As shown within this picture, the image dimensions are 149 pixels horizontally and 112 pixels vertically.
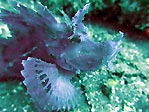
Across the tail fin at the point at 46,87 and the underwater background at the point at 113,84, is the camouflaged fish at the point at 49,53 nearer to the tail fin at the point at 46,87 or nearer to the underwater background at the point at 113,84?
the tail fin at the point at 46,87

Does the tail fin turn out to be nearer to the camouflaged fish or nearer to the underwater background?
the camouflaged fish

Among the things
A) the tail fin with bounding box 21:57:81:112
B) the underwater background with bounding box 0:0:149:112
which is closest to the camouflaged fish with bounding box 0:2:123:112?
the tail fin with bounding box 21:57:81:112

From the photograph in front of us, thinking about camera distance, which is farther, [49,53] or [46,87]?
[49,53]

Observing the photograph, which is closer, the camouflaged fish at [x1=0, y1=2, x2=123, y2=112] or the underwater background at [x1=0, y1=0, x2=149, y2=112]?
the camouflaged fish at [x1=0, y1=2, x2=123, y2=112]

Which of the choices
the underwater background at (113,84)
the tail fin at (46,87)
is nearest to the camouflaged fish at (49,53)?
the tail fin at (46,87)

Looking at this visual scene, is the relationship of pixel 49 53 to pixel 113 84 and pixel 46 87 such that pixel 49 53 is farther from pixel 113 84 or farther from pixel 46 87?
pixel 113 84

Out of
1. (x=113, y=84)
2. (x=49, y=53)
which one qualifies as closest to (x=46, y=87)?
(x=49, y=53)

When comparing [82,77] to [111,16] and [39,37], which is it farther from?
[111,16]
